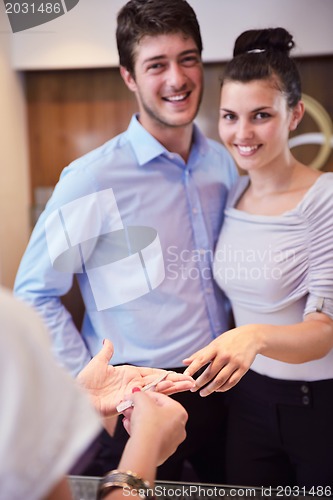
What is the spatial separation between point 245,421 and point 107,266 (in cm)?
41

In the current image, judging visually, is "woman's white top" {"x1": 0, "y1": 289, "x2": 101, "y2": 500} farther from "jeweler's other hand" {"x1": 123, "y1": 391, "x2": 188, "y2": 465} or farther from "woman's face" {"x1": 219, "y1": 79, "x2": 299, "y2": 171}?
"woman's face" {"x1": 219, "y1": 79, "x2": 299, "y2": 171}

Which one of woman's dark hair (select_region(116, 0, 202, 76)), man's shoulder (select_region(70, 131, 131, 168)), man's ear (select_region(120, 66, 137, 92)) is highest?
woman's dark hair (select_region(116, 0, 202, 76))

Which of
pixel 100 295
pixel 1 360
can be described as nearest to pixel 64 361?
pixel 100 295

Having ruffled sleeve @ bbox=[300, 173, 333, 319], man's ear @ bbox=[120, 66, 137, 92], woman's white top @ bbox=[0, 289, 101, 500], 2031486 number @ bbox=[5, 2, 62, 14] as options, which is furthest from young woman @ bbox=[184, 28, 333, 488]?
woman's white top @ bbox=[0, 289, 101, 500]

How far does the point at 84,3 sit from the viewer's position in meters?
1.04

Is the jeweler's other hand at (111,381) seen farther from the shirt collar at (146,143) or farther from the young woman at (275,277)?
the shirt collar at (146,143)

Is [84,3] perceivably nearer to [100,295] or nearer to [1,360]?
[100,295]

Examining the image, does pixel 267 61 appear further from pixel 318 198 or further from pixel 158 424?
pixel 158 424

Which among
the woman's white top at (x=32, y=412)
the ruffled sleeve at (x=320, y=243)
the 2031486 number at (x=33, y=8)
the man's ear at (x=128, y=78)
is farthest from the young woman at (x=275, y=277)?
the woman's white top at (x=32, y=412)

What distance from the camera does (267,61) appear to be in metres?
1.01

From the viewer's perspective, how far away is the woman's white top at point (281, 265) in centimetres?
100

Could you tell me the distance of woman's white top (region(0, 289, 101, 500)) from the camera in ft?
1.41

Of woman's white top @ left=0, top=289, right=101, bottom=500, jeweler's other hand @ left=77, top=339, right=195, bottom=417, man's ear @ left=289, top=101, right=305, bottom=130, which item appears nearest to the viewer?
woman's white top @ left=0, top=289, right=101, bottom=500

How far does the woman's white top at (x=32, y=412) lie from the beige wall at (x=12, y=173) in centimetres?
64
